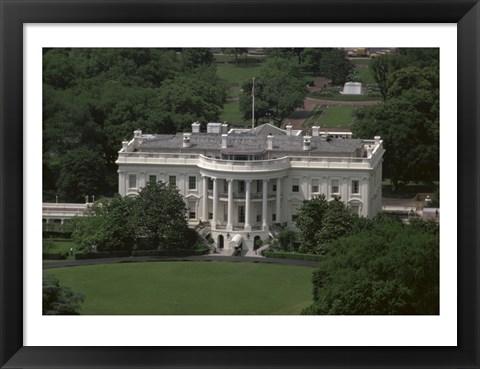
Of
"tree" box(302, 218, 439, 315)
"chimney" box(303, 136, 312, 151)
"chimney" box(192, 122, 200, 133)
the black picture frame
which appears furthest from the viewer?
"chimney" box(192, 122, 200, 133)

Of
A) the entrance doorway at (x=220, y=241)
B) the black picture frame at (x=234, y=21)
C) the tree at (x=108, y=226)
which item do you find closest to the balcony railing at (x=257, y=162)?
the tree at (x=108, y=226)

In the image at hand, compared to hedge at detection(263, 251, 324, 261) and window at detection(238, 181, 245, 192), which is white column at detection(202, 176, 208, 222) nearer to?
window at detection(238, 181, 245, 192)

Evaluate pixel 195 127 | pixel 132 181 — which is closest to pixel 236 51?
pixel 132 181

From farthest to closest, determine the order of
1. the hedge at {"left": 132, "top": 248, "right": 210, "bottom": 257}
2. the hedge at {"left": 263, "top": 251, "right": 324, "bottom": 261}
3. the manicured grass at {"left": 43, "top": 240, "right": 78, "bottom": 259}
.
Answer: the hedge at {"left": 263, "top": 251, "right": 324, "bottom": 261}
the hedge at {"left": 132, "top": 248, "right": 210, "bottom": 257}
the manicured grass at {"left": 43, "top": 240, "right": 78, "bottom": 259}

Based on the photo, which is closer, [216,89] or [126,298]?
[126,298]

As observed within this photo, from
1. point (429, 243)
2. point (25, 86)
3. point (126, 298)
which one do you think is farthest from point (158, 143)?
point (25, 86)

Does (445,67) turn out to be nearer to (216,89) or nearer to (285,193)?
(285,193)

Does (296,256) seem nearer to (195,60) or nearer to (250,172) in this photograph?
A: (250,172)

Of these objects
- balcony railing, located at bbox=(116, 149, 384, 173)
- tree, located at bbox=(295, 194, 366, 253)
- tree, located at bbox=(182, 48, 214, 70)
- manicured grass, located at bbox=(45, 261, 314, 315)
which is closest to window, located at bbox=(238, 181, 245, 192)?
balcony railing, located at bbox=(116, 149, 384, 173)
